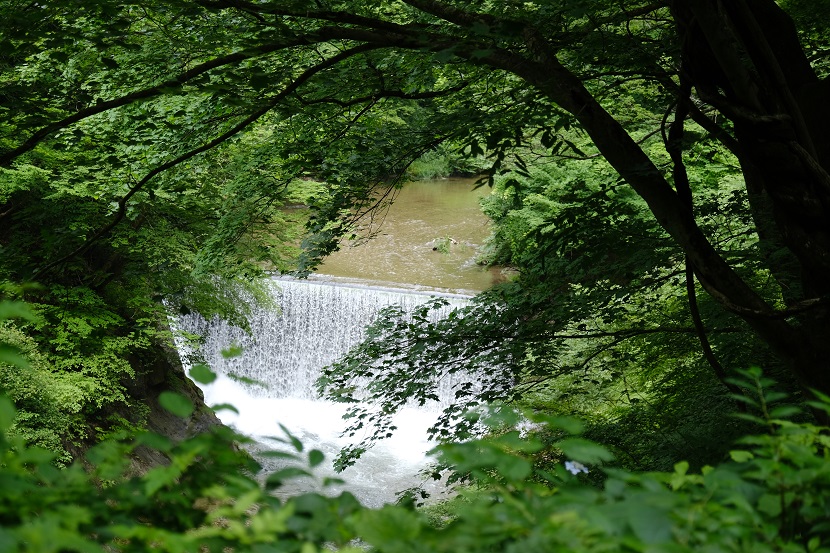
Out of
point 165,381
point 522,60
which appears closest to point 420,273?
point 165,381

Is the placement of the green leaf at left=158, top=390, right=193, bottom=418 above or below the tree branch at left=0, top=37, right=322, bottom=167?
below

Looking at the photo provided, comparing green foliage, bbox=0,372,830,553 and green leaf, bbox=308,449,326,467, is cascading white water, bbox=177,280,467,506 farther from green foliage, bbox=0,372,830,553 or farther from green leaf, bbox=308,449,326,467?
green leaf, bbox=308,449,326,467

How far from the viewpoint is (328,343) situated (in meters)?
13.2

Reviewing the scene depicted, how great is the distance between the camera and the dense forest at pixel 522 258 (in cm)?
95

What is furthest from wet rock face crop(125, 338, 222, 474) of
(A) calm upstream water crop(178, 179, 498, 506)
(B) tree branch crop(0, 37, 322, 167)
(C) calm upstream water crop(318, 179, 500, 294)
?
(B) tree branch crop(0, 37, 322, 167)

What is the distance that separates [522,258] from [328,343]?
8.80 metres

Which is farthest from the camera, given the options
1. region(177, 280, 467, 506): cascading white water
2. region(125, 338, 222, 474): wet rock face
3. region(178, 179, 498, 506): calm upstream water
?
region(177, 280, 467, 506): cascading white water

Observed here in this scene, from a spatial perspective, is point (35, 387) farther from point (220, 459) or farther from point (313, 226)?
point (220, 459)

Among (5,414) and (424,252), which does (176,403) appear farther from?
(424,252)

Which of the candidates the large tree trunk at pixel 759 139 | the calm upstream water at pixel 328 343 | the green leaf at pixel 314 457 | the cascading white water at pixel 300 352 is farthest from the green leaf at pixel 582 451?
the cascading white water at pixel 300 352

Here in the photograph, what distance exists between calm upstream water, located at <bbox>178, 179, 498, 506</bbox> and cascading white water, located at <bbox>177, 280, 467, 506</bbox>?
0.07 feet

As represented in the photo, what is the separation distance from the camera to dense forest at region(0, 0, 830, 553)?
955mm

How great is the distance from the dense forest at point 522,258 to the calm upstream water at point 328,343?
4.57m

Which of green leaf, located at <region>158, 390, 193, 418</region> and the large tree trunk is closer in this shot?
green leaf, located at <region>158, 390, 193, 418</region>
